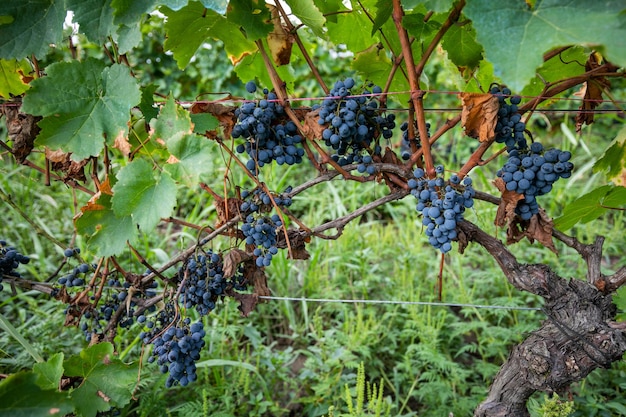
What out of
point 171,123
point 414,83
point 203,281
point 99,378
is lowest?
point 99,378

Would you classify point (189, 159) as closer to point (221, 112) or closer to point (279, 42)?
point (221, 112)

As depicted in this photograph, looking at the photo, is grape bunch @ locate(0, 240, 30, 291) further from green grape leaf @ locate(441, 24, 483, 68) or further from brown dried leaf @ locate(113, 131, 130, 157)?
green grape leaf @ locate(441, 24, 483, 68)

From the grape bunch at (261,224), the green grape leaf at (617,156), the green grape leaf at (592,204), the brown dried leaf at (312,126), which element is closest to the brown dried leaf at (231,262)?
the grape bunch at (261,224)

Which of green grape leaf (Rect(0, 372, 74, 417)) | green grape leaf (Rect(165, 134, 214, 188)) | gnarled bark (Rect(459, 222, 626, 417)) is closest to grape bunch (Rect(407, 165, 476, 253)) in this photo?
gnarled bark (Rect(459, 222, 626, 417))

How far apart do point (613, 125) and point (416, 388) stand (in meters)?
4.40

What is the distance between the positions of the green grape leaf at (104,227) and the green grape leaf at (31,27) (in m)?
0.37

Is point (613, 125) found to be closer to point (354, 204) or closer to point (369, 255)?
point (354, 204)

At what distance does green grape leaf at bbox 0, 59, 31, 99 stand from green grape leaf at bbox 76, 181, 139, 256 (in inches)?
18.5

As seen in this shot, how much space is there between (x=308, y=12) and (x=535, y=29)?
0.57 meters

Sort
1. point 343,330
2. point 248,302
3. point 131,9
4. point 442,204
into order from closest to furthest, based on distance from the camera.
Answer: point 131,9 → point 442,204 → point 248,302 → point 343,330

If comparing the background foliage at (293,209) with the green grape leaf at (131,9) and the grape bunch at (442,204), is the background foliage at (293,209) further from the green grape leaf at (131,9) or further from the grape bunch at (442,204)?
the grape bunch at (442,204)

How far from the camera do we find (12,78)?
144 cm

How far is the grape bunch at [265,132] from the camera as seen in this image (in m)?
1.29

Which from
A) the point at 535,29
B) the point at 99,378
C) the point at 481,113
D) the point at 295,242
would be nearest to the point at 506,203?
the point at 481,113
